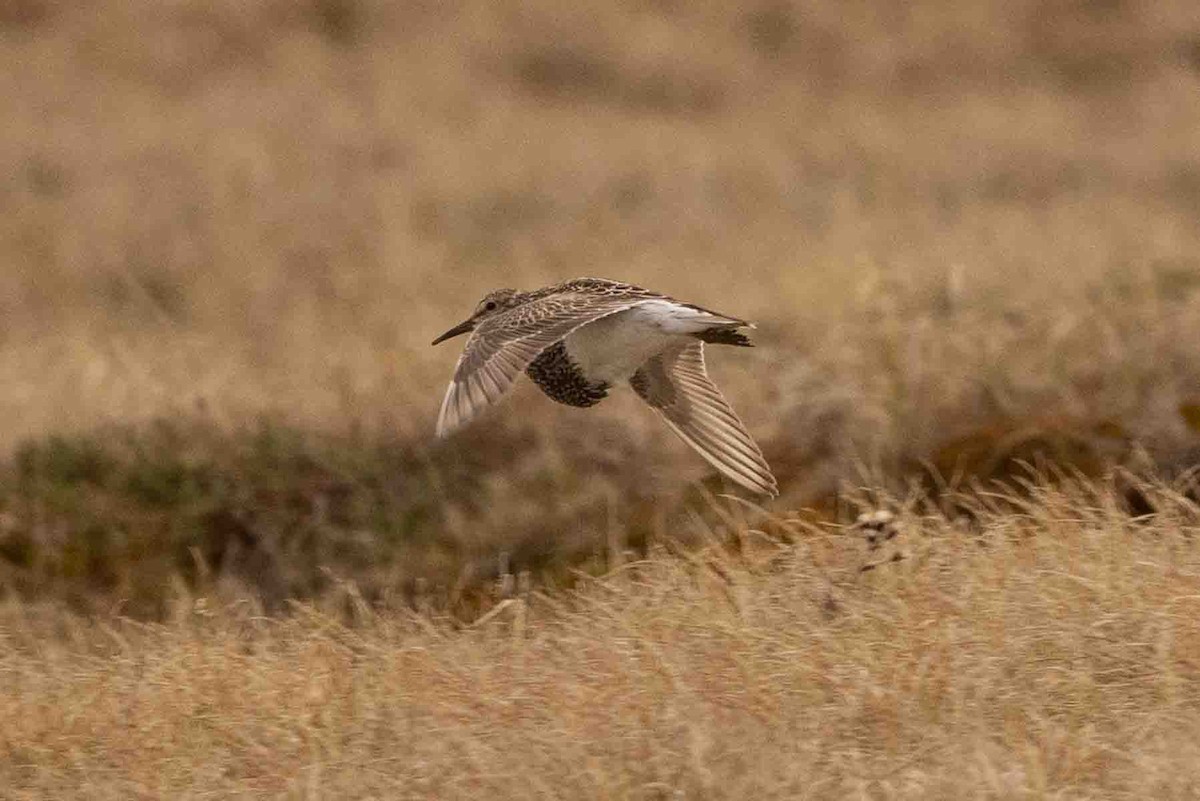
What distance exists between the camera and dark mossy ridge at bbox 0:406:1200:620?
272 inches

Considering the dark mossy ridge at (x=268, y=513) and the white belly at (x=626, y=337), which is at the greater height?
the white belly at (x=626, y=337)

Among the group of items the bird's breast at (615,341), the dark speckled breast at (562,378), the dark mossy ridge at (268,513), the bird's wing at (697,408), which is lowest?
the dark mossy ridge at (268,513)

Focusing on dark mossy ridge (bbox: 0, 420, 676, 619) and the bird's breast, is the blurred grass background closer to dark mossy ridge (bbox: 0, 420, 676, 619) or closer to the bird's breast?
dark mossy ridge (bbox: 0, 420, 676, 619)

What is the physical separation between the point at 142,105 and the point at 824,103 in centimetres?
464

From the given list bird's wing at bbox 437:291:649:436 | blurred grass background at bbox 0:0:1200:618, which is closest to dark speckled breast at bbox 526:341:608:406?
bird's wing at bbox 437:291:649:436

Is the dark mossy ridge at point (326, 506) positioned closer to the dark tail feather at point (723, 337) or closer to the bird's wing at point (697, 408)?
the bird's wing at point (697, 408)

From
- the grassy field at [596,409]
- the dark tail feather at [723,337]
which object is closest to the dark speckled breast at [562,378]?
the dark tail feather at [723,337]

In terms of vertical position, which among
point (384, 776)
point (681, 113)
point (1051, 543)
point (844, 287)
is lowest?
point (384, 776)

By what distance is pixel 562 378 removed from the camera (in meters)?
5.33

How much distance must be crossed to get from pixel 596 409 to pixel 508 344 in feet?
9.51

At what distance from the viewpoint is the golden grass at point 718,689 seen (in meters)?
4.04

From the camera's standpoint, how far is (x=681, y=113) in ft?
47.5

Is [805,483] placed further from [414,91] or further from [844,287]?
[414,91]

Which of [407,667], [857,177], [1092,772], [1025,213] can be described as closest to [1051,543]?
[1092,772]
